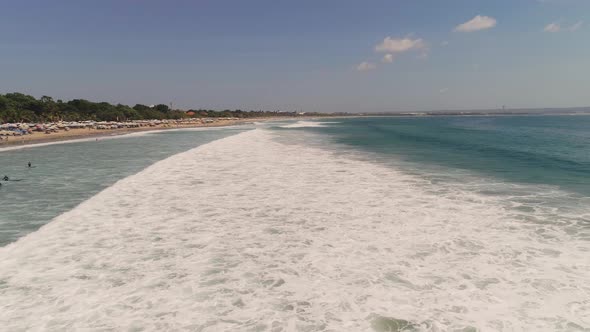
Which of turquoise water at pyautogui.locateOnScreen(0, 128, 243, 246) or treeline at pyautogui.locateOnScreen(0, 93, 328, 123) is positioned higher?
treeline at pyautogui.locateOnScreen(0, 93, 328, 123)

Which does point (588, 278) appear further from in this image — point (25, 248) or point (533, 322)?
point (25, 248)

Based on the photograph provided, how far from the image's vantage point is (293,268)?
9.63m

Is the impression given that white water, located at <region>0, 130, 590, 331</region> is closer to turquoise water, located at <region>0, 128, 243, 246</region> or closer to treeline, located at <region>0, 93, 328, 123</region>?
turquoise water, located at <region>0, 128, 243, 246</region>

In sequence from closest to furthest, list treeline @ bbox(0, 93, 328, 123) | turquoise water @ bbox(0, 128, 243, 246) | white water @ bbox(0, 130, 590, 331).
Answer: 1. white water @ bbox(0, 130, 590, 331)
2. turquoise water @ bbox(0, 128, 243, 246)
3. treeline @ bbox(0, 93, 328, 123)

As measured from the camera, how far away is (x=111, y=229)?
12.8 m

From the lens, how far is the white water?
7.32 meters

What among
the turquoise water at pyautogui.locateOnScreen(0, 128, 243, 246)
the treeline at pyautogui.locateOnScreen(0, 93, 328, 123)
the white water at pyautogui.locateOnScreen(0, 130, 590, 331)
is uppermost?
the treeline at pyautogui.locateOnScreen(0, 93, 328, 123)

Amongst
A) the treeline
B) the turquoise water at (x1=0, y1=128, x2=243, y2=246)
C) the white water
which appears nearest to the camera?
the white water

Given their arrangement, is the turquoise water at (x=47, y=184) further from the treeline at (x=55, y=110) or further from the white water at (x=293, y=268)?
the treeline at (x=55, y=110)

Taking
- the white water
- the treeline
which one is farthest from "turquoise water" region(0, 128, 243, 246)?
the treeline

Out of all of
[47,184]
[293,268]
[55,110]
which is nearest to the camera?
[293,268]

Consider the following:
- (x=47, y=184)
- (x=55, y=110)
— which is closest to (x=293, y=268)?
→ (x=47, y=184)

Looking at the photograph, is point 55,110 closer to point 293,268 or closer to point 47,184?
point 47,184

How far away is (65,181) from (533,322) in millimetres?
25510
